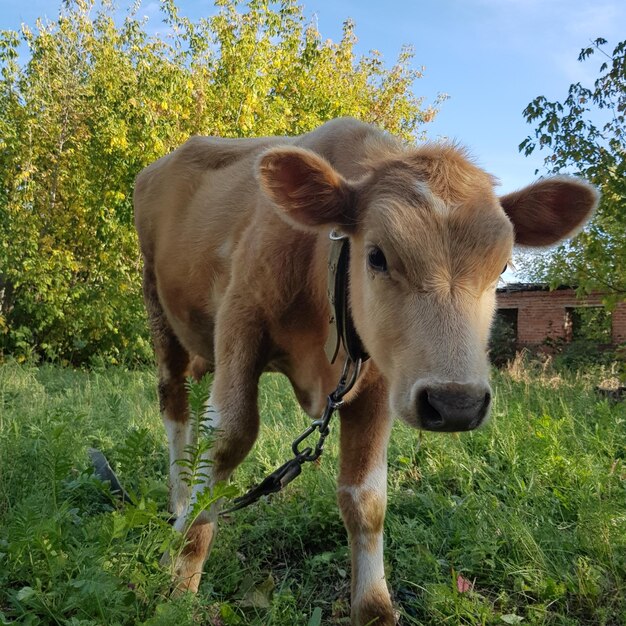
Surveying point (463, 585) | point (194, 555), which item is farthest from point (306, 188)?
point (463, 585)

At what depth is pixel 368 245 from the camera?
244 centimetres

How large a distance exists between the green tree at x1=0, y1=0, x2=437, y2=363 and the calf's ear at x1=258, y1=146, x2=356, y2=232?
912 cm

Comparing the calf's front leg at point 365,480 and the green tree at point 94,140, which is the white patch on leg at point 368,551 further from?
the green tree at point 94,140

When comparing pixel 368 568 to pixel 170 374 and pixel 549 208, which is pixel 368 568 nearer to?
pixel 549 208

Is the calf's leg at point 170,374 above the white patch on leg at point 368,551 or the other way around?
above

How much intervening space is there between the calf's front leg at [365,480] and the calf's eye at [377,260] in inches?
29.6

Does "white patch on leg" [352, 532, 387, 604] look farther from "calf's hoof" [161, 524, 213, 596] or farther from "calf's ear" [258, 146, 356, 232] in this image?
"calf's ear" [258, 146, 356, 232]

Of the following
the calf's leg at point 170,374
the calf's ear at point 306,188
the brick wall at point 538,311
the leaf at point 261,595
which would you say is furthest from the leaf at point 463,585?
the brick wall at point 538,311

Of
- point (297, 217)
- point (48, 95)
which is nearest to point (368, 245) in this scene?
point (297, 217)

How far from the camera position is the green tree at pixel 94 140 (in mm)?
11547

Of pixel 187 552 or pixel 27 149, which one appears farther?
pixel 27 149

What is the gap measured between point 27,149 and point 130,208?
6.93ft

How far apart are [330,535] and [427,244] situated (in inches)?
74.3

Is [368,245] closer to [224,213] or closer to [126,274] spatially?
[224,213]
